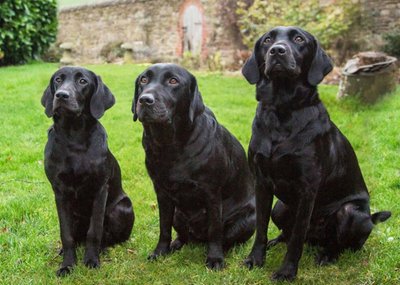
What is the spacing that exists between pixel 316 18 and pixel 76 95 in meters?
10.7

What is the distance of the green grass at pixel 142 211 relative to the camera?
143 inches

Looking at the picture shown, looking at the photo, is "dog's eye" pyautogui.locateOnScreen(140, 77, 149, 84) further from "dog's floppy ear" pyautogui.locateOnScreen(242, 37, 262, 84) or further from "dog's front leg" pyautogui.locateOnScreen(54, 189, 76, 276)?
"dog's front leg" pyautogui.locateOnScreen(54, 189, 76, 276)

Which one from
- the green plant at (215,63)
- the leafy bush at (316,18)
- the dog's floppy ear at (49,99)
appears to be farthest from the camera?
the green plant at (215,63)

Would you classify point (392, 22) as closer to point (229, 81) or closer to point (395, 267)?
point (229, 81)

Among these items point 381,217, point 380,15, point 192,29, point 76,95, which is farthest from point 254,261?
point 192,29

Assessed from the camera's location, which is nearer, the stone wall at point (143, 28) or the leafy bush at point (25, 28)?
the leafy bush at point (25, 28)

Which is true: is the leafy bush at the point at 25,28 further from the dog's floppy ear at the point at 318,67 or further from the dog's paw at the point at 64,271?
the dog's floppy ear at the point at 318,67

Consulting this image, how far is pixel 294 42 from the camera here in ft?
11.0

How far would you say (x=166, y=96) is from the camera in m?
3.44

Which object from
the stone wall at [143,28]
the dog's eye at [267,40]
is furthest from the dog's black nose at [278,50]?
the stone wall at [143,28]

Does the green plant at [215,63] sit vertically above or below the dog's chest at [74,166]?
below

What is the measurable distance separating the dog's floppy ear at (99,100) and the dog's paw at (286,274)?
163 cm

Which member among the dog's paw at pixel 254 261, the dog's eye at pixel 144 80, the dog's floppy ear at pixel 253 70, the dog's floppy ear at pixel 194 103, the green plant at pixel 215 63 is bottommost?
the green plant at pixel 215 63

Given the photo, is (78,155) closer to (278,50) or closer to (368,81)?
(278,50)
